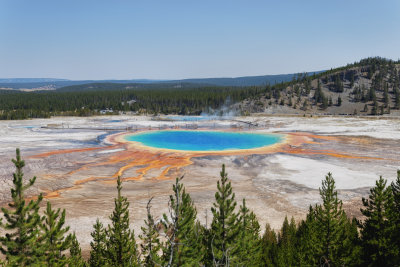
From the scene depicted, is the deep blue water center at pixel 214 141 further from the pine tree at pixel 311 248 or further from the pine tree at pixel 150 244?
the pine tree at pixel 150 244

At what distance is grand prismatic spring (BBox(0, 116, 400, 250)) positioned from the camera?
2569cm

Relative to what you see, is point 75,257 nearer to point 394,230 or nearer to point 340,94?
point 394,230

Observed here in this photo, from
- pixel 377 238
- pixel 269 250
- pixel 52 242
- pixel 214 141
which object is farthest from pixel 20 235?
pixel 214 141

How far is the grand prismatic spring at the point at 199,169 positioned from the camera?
2569 cm

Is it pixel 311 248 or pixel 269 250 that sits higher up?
pixel 311 248

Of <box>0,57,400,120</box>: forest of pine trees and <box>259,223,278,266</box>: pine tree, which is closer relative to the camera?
<box>259,223,278,266</box>: pine tree

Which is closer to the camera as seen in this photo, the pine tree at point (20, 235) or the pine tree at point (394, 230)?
the pine tree at point (20, 235)

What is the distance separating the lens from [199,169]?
3703 cm

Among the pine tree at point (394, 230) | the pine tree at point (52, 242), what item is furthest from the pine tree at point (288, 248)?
the pine tree at point (52, 242)

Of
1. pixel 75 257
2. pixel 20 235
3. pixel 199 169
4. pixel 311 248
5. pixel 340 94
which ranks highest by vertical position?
pixel 340 94

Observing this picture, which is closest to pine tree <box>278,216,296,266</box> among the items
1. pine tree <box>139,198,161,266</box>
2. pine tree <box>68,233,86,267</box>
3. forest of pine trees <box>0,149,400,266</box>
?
forest of pine trees <box>0,149,400,266</box>

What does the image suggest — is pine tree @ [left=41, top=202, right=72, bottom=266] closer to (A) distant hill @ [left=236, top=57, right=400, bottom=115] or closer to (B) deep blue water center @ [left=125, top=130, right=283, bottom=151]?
(B) deep blue water center @ [left=125, top=130, right=283, bottom=151]

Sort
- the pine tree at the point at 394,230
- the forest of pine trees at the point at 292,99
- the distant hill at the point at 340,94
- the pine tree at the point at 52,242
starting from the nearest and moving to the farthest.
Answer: the pine tree at the point at 52,242
the pine tree at the point at 394,230
the distant hill at the point at 340,94
the forest of pine trees at the point at 292,99

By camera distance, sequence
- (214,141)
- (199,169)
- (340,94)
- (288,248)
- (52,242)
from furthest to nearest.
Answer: (340,94) → (214,141) → (199,169) → (288,248) → (52,242)
